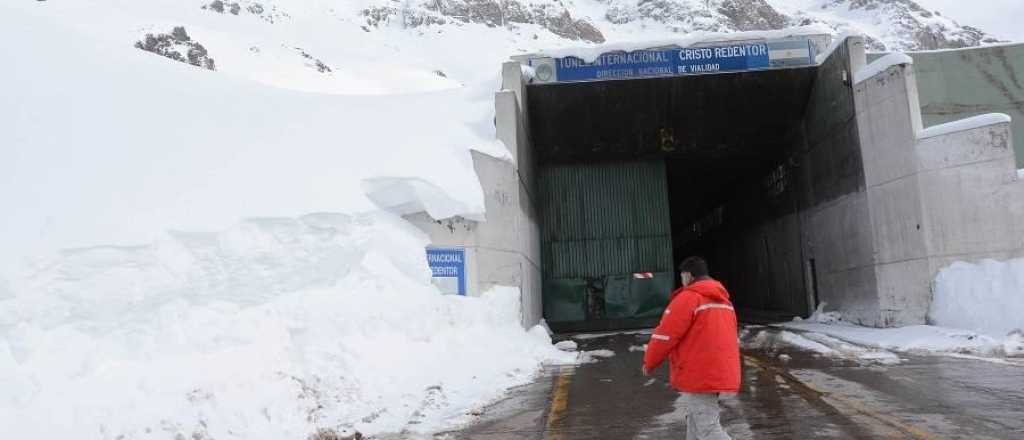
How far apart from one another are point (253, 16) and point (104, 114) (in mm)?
140245

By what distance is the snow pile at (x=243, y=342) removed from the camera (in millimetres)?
5902

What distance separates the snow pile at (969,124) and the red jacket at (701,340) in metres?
13.5

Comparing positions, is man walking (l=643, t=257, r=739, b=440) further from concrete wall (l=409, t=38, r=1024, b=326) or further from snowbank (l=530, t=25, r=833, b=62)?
snowbank (l=530, t=25, r=833, b=62)

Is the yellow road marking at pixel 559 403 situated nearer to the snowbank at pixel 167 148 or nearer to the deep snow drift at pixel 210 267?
the deep snow drift at pixel 210 267

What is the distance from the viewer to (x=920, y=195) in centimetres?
1593

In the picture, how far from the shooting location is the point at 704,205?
35969 mm

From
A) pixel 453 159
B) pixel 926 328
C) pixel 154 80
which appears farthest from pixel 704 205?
pixel 154 80

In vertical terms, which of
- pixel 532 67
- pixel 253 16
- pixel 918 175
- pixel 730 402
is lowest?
pixel 730 402

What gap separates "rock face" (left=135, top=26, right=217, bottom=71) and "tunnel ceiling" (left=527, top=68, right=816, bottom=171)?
203 feet

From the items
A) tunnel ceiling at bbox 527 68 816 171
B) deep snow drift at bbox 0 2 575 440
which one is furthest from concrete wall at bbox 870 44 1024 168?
deep snow drift at bbox 0 2 575 440

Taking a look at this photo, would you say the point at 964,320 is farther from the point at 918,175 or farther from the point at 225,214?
the point at 225,214

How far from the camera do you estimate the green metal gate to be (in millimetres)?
24641

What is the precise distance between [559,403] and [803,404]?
2823 mm

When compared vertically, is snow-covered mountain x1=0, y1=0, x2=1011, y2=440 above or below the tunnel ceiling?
below
